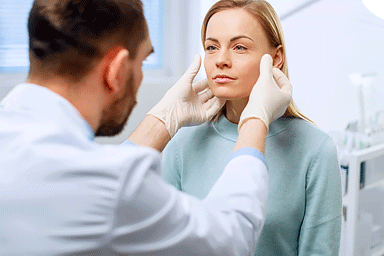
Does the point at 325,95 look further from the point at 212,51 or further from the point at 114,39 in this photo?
the point at 114,39

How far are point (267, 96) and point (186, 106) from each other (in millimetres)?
318

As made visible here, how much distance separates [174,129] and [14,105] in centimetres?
55

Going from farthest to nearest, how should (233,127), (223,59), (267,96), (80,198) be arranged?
(233,127) → (223,59) → (267,96) → (80,198)

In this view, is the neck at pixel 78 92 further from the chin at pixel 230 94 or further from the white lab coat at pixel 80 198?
the chin at pixel 230 94

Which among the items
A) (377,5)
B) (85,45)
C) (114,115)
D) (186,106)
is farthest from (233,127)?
(377,5)

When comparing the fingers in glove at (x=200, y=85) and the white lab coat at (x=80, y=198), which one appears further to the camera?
the fingers in glove at (x=200, y=85)

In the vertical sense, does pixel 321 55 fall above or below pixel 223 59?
below

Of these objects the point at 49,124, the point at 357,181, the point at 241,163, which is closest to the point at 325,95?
the point at 357,181

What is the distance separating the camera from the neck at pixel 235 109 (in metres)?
1.14

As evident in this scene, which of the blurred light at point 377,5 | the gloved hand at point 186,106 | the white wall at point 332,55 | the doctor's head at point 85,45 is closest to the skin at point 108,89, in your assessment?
the doctor's head at point 85,45

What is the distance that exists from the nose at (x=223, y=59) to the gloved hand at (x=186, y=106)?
0.14m

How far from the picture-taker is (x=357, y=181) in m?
1.56

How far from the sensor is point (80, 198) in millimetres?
570

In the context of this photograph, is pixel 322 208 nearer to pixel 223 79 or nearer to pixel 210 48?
pixel 223 79
